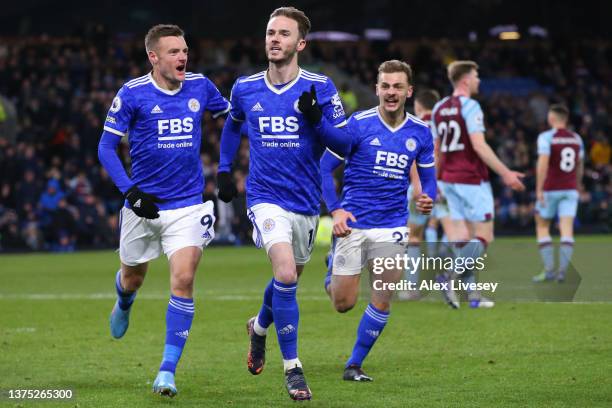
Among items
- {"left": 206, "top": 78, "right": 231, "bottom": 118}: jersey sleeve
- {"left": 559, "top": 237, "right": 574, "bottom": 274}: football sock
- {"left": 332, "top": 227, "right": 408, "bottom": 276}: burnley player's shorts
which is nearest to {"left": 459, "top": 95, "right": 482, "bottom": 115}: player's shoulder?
{"left": 559, "top": 237, "right": 574, "bottom": 274}: football sock

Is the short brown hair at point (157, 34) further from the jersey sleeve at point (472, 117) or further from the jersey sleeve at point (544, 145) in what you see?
the jersey sleeve at point (544, 145)

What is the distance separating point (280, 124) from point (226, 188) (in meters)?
0.62

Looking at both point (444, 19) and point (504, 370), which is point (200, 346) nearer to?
point (504, 370)

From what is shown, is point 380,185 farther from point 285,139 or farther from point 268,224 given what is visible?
point 268,224

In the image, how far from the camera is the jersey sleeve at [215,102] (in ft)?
27.6

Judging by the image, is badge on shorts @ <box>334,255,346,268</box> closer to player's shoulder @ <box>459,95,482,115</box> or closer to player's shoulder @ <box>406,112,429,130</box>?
player's shoulder @ <box>406,112,429,130</box>

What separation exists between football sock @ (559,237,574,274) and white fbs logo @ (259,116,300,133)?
8.18 metres

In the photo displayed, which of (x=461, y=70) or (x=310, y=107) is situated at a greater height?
(x=461, y=70)

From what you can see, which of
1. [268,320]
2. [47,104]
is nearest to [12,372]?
[268,320]

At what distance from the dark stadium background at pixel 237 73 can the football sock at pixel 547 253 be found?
10518 mm

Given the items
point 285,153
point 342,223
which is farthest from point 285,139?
point 342,223

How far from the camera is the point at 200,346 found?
10.1 metres

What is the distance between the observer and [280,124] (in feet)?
25.8

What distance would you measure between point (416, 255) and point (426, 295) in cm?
65
